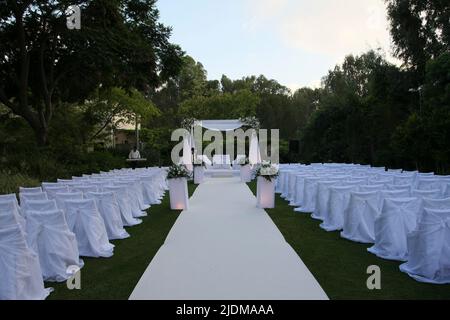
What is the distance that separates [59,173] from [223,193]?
666 cm

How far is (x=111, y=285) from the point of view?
5.75 metres

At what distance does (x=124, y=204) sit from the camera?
10531mm

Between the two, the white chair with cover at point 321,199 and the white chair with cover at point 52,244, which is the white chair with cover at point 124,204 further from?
the white chair with cover at point 321,199

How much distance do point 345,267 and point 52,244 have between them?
13.5 feet

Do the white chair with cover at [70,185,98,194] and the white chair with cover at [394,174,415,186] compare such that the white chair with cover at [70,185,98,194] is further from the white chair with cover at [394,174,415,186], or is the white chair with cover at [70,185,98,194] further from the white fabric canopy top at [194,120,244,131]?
the white fabric canopy top at [194,120,244,131]

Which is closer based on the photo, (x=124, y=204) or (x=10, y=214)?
(x=10, y=214)

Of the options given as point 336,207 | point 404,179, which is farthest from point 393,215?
point 404,179

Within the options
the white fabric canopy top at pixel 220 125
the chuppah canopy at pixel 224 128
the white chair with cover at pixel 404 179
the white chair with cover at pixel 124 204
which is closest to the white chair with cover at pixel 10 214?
the white chair with cover at pixel 124 204

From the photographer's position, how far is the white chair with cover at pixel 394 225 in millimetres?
7109

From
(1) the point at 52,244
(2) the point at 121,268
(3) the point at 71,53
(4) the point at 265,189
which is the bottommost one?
(2) the point at 121,268

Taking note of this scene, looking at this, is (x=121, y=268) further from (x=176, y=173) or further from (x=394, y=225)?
(x=176, y=173)
